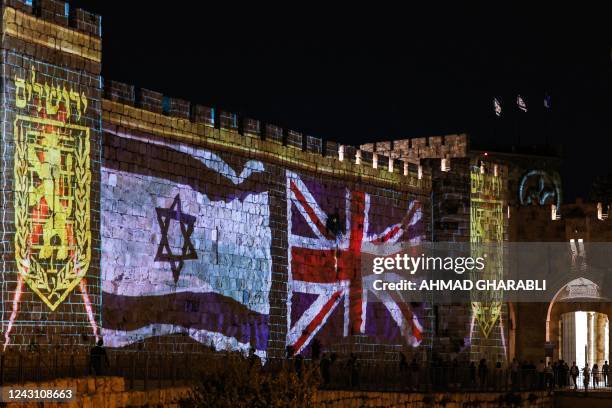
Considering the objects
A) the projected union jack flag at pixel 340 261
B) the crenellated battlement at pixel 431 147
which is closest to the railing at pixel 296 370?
the projected union jack flag at pixel 340 261

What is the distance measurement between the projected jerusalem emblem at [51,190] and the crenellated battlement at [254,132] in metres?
1.76

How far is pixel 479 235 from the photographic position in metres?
38.5

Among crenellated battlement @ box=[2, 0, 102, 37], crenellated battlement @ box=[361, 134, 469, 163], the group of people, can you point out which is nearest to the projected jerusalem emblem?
crenellated battlement @ box=[2, 0, 102, 37]

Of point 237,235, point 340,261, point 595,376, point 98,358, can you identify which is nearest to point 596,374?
point 595,376

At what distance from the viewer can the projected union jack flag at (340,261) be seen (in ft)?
109

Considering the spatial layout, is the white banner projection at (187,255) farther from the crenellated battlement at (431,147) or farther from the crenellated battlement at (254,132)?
the crenellated battlement at (431,147)

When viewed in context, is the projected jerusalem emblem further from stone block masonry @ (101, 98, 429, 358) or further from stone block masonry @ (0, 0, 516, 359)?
stone block masonry @ (101, 98, 429, 358)

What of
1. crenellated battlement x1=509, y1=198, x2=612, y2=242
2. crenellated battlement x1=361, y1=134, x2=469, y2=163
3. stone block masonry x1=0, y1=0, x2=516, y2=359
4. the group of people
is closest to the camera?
stone block masonry x1=0, y1=0, x2=516, y2=359

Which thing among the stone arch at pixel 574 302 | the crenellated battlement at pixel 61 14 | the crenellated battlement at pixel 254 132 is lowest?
the stone arch at pixel 574 302

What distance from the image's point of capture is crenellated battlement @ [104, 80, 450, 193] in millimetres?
27016

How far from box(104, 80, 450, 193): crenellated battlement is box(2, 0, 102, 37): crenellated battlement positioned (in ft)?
4.26

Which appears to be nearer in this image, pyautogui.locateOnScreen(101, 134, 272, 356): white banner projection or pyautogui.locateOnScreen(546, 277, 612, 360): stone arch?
pyautogui.locateOnScreen(101, 134, 272, 356): white banner projection

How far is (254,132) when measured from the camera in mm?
31375

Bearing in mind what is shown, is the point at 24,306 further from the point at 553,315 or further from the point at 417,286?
the point at 553,315
